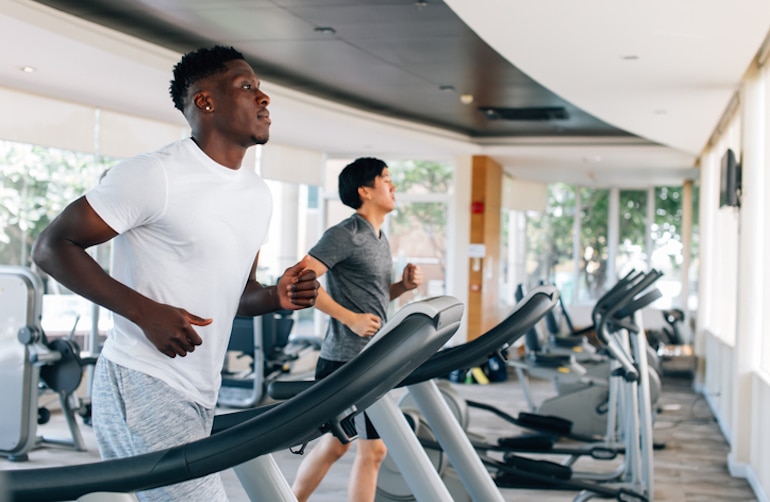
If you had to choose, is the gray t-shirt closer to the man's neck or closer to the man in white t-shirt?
the man's neck

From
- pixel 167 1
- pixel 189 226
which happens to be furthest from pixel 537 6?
pixel 189 226

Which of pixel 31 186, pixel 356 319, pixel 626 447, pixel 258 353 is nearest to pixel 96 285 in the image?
pixel 356 319

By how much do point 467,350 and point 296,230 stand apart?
25.8 feet

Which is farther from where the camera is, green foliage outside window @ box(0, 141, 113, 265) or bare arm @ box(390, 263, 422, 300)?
green foliage outside window @ box(0, 141, 113, 265)

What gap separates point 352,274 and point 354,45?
10.4 ft

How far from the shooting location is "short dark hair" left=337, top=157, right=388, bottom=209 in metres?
3.17

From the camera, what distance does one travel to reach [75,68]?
548cm

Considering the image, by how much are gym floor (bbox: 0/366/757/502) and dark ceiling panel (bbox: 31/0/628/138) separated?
100 inches

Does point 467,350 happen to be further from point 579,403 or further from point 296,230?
point 296,230

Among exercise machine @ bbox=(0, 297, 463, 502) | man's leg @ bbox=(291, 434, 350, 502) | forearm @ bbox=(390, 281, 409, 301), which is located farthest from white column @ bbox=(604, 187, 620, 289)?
exercise machine @ bbox=(0, 297, 463, 502)

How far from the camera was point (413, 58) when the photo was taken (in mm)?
6234

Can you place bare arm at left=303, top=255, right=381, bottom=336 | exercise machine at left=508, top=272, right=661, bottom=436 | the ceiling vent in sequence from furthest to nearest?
the ceiling vent < exercise machine at left=508, top=272, right=661, bottom=436 < bare arm at left=303, top=255, right=381, bottom=336

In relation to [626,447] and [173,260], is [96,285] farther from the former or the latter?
[626,447]

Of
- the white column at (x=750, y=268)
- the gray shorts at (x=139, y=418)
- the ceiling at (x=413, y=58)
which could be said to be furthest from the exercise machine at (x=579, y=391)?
the gray shorts at (x=139, y=418)
